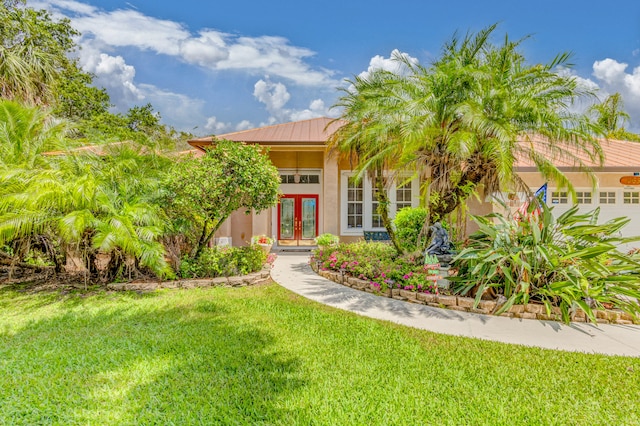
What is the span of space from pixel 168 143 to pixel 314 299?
649 centimetres

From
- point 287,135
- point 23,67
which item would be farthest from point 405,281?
point 23,67

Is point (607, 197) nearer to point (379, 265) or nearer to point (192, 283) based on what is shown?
point (379, 265)

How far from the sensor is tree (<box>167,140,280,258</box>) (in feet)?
25.8

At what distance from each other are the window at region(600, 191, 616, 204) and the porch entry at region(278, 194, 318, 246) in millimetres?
11650

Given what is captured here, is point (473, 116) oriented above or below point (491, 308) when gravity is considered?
above

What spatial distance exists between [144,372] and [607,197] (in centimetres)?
1642

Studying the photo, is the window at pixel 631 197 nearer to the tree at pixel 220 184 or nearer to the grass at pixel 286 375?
the grass at pixel 286 375

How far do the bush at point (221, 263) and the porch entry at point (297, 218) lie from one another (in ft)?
19.3

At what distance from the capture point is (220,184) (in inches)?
312

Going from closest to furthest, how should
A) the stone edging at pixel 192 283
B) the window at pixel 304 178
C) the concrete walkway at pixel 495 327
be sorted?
the concrete walkway at pixel 495 327, the stone edging at pixel 192 283, the window at pixel 304 178

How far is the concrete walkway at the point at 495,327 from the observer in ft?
15.9

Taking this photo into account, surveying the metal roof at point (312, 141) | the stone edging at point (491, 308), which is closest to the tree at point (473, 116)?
the stone edging at point (491, 308)

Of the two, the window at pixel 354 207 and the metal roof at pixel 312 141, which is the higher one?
the metal roof at pixel 312 141

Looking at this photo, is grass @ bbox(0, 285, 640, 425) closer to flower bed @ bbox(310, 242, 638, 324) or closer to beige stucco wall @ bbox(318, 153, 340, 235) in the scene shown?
flower bed @ bbox(310, 242, 638, 324)
